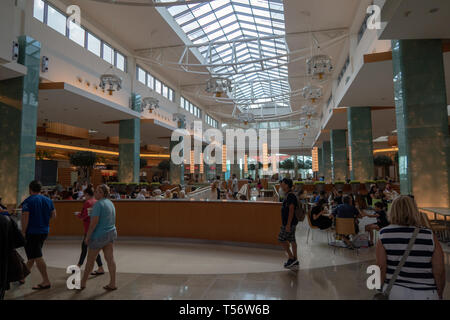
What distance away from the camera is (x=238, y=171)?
3997 cm

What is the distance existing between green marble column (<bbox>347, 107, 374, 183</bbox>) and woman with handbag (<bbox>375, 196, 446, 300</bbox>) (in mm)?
13430

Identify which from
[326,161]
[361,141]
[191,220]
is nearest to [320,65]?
[191,220]

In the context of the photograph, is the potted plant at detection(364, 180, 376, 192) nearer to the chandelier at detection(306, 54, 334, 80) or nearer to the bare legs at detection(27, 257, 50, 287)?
the chandelier at detection(306, 54, 334, 80)

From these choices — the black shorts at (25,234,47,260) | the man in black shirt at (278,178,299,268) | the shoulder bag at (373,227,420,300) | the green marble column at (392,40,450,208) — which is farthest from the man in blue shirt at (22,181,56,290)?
the green marble column at (392,40,450,208)

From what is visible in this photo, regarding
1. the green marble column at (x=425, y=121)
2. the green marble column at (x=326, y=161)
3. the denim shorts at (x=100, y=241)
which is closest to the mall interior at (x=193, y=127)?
the green marble column at (x=425, y=121)

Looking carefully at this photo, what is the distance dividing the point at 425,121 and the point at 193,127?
1663cm

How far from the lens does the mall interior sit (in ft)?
14.3

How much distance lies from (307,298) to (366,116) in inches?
509

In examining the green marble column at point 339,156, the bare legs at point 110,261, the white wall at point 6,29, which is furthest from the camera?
the green marble column at point 339,156

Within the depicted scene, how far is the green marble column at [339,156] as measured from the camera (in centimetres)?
1856

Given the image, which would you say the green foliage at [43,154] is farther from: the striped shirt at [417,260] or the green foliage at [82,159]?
the striped shirt at [417,260]

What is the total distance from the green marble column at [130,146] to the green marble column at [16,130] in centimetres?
643

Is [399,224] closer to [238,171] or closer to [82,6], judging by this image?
[82,6]

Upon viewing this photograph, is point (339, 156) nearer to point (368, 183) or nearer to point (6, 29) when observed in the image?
point (368, 183)
